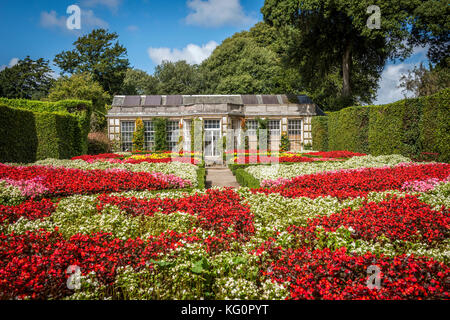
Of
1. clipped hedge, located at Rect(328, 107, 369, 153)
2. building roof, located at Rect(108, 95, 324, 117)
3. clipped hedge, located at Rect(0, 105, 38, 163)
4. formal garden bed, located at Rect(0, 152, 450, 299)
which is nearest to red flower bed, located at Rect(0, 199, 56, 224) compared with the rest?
formal garden bed, located at Rect(0, 152, 450, 299)

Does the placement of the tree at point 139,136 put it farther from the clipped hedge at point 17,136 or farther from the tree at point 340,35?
the tree at point 340,35

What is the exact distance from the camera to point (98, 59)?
3697cm

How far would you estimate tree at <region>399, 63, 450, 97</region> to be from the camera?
2525 cm

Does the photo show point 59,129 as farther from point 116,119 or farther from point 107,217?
point 107,217

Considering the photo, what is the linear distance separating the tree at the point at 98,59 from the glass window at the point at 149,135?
16227mm

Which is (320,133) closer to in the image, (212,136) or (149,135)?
(212,136)

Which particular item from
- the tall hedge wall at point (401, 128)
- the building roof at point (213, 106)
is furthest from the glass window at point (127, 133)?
the tall hedge wall at point (401, 128)

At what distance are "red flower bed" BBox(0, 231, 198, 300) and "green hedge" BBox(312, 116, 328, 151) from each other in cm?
2040

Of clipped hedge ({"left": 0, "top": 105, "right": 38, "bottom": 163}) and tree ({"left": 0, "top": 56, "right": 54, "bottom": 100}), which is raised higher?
tree ({"left": 0, "top": 56, "right": 54, "bottom": 100})

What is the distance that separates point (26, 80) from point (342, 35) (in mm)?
38459

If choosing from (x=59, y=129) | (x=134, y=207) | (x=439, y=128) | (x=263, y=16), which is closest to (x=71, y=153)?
(x=59, y=129)

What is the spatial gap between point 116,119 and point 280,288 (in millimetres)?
24236

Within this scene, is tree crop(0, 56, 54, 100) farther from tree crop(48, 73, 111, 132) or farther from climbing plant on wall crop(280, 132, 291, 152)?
climbing plant on wall crop(280, 132, 291, 152)

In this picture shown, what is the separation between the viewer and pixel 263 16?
18.4 m
